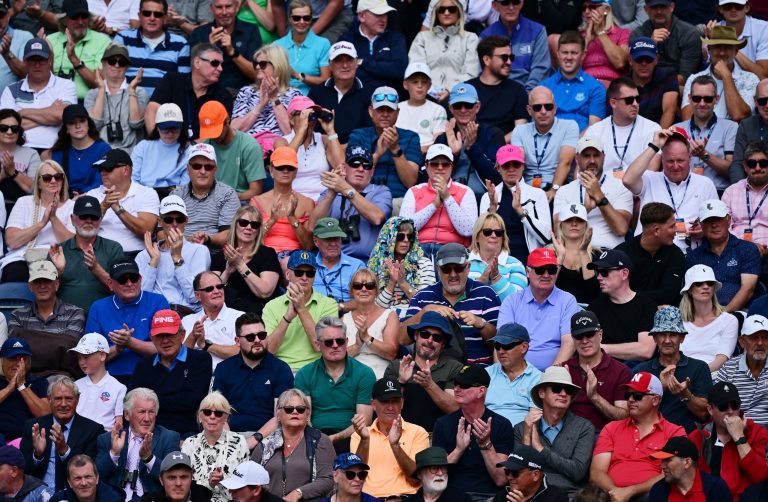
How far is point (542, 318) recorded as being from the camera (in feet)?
48.5

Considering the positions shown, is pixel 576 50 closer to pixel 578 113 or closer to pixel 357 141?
pixel 578 113

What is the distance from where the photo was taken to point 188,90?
18.2m

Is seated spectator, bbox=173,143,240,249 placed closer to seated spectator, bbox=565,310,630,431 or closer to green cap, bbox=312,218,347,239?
green cap, bbox=312,218,347,239

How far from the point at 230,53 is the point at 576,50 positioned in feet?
12.5

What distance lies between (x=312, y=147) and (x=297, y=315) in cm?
297

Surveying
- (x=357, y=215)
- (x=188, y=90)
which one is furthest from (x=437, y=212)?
(x=188, y=90)

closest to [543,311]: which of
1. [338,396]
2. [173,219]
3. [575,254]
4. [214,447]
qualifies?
[575,254]

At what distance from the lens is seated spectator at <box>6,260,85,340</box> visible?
15242mm

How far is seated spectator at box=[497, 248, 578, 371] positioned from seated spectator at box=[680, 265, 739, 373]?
100 centimetres

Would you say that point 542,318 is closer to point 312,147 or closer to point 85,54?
point 312,147

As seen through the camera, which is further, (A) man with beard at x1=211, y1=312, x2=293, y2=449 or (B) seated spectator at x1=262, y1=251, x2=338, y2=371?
(B) seated spectator at x1=262, y1=251, x2=338, y2=371

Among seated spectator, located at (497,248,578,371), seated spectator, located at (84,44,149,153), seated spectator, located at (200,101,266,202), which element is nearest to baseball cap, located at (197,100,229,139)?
seated spectator, located at (200,101,266,202)

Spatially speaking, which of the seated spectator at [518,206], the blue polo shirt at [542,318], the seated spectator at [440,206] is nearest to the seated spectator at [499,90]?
the seated spectator at [518,206]

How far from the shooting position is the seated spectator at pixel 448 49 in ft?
61.5
